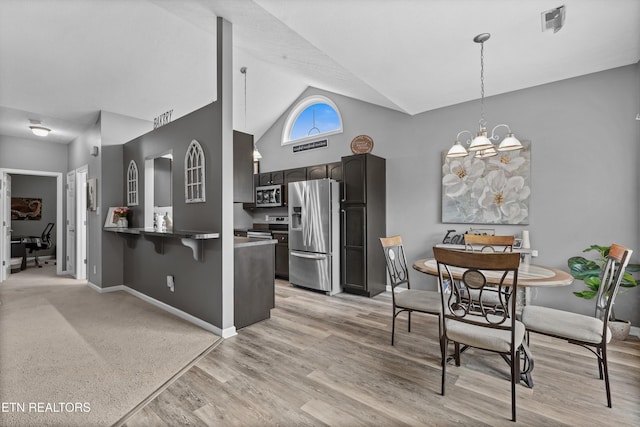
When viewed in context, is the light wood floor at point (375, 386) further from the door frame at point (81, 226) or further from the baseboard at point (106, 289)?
the door frame at point (81, 226)

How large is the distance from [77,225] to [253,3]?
211 inches

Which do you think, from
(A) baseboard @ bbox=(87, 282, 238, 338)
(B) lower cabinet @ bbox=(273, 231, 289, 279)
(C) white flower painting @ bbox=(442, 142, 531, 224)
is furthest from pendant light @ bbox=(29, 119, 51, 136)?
(C) white flower painting @ bbox=(442, 142, 531, 224)

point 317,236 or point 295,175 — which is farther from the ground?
point 295,175

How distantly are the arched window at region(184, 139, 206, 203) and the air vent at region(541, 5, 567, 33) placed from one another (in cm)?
321

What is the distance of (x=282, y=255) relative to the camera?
209 inches

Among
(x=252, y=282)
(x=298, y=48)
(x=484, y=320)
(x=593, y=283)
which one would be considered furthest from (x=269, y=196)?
(x=593, y=283)

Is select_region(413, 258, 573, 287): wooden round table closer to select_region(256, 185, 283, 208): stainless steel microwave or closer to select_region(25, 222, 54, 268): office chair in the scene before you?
select_region(256, 185, 283, 208): stainless steel microwave

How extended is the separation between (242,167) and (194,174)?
546 millimetres

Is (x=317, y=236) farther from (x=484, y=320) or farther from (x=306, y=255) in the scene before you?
(x=484, y=320)

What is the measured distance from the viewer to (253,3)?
2367 millimetres

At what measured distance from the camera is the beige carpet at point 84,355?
5.93 feet

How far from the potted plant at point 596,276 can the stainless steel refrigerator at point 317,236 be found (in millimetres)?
2825

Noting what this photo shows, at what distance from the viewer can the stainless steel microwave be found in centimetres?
567

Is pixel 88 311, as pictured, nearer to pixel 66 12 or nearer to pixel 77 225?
pixel 77 225
